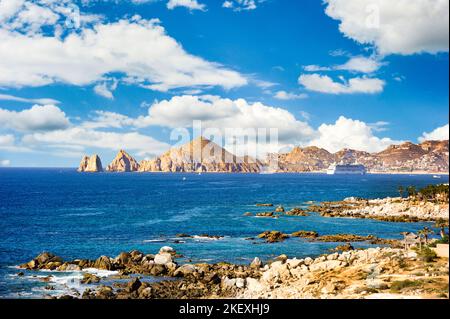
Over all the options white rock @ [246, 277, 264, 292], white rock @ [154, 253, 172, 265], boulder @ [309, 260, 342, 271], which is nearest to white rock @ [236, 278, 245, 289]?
white rock @ [246, 277, 264, 292]

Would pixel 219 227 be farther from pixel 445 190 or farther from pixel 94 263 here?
pixel 445 190

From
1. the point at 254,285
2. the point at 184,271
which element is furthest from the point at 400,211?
the point at 254,285

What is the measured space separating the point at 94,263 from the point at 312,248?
78.5 feet

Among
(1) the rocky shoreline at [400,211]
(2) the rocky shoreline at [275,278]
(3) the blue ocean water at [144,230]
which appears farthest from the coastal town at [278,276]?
(1) the rocky shoreline at [400,211]

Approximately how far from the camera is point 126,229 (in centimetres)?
5975

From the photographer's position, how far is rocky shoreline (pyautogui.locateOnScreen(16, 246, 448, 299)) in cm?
2206

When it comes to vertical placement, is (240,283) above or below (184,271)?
above

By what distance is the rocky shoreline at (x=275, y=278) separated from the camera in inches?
869

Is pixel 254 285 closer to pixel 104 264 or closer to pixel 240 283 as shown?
pixel 240 283

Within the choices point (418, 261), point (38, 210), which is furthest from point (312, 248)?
point (38, 210)

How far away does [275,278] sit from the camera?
29.8 m

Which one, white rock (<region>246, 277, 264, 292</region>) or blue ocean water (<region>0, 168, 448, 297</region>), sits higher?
white rock (<region>246, 277, 264, 292</region>)

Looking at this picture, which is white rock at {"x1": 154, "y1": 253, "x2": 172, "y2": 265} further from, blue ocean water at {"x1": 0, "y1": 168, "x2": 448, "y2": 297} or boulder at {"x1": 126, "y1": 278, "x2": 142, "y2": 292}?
boulder at {"x1": 126, "y1": 278, "x2": 142, "y2": 292}
